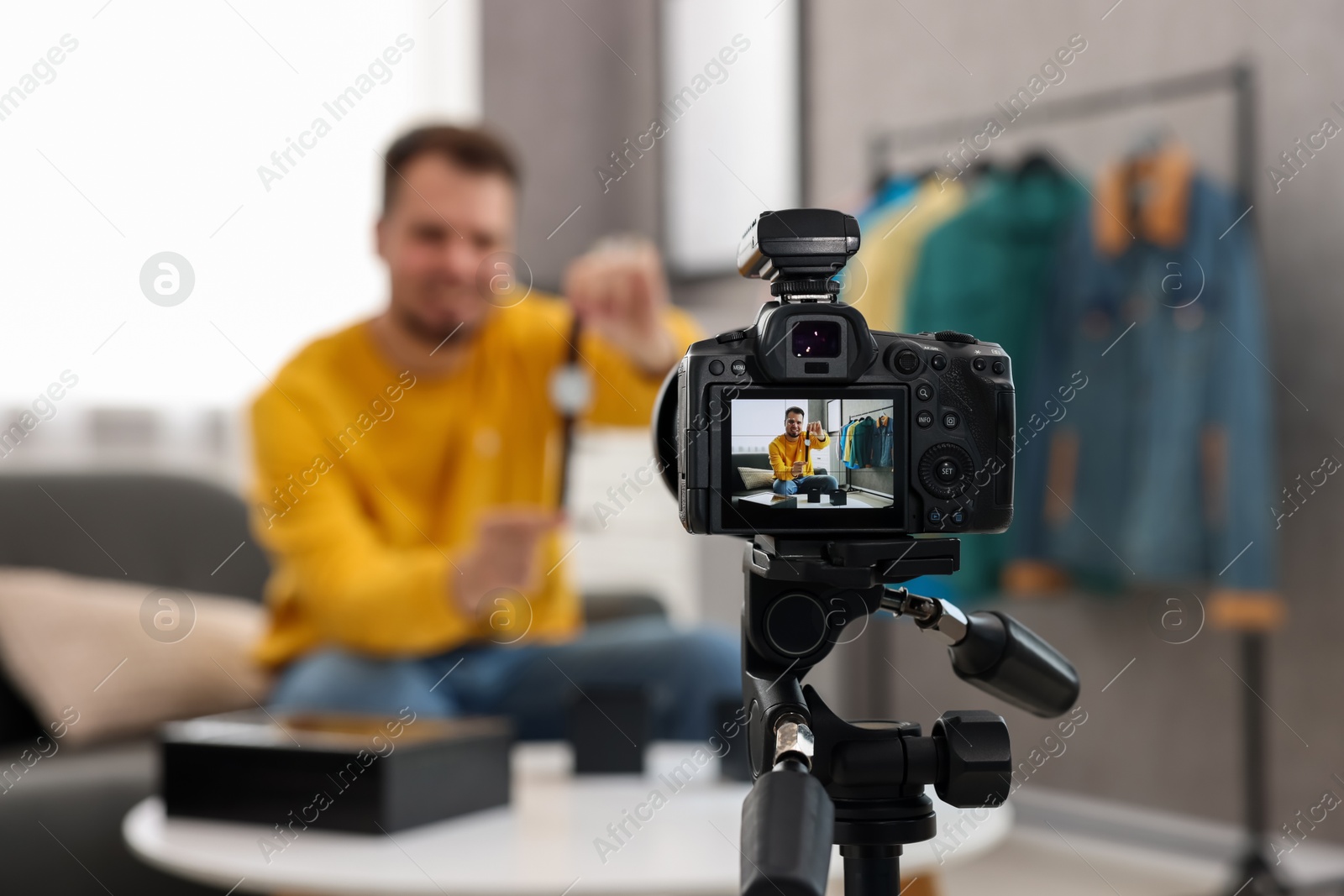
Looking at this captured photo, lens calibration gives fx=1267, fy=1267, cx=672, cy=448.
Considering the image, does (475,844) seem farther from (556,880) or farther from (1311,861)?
(1311,861)

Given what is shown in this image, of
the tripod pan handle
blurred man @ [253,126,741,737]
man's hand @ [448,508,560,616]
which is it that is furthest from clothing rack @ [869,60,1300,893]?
the tripod pan handle

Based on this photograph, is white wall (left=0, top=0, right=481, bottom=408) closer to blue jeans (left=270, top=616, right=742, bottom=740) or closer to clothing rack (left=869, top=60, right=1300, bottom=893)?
blue jeans (left=270, top=616, right=742, bottom=740)

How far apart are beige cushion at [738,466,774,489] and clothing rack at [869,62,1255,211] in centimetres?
174

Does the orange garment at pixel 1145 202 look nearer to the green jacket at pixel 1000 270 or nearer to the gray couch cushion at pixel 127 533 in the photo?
the green jacket at pixel 1000 270

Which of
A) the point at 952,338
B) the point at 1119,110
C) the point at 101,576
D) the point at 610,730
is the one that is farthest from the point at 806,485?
the point at 1119,110

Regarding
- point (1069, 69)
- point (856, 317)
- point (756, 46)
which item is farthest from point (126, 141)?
point (856, 317)

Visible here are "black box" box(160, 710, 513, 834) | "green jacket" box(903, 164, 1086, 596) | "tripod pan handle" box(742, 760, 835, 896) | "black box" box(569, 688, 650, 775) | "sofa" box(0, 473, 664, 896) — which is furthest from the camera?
"green jacket" box(903, 164, 1086, 596)

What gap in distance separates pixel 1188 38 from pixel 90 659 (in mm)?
2129

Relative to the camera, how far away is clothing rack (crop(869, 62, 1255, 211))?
80.4 inches

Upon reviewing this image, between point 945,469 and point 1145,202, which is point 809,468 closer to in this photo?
point 945,469

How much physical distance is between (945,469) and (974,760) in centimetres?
13

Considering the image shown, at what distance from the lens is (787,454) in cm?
57

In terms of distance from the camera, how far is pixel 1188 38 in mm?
2283

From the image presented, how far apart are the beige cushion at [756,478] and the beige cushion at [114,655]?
5.08ft
